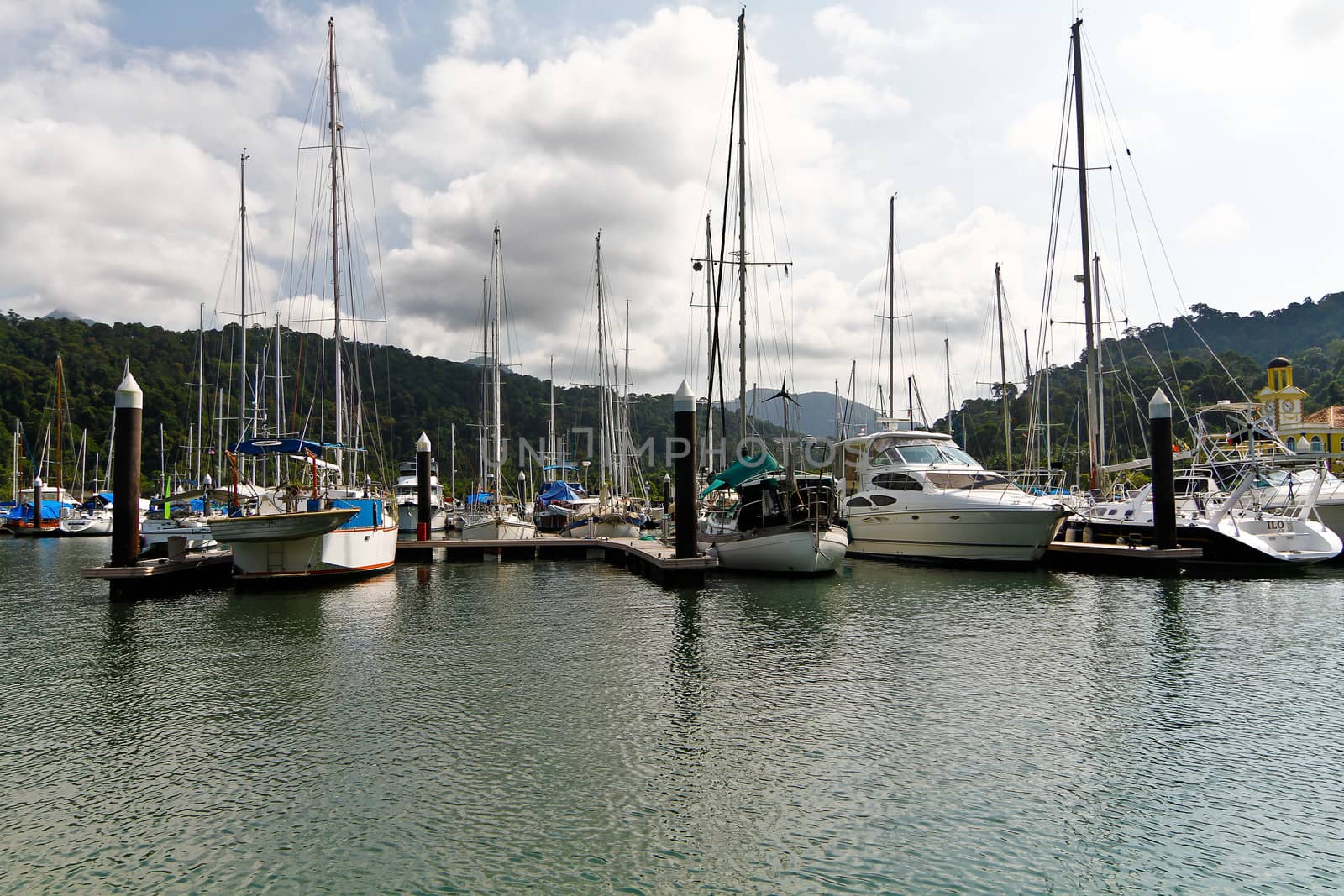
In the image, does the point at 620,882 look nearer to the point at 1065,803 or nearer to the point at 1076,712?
the point at 1065,803

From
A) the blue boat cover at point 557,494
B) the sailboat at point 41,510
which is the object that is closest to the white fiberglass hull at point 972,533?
the blue boat cover at point 557,494

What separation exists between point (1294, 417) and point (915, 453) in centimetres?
4630

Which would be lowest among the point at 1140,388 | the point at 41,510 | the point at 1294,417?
the point at 41,510

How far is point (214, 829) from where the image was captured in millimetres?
6621

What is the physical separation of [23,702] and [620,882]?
964cm

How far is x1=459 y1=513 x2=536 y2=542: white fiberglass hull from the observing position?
120 ft

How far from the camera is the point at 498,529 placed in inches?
1446

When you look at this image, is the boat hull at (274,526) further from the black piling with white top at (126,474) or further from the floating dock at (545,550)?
the floating dock at (545,550)

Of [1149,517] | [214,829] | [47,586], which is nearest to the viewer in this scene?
[214,829]

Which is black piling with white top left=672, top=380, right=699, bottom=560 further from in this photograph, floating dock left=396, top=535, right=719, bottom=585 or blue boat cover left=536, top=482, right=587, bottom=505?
blue boat cover left=536, top=482, right=587, bottom=505

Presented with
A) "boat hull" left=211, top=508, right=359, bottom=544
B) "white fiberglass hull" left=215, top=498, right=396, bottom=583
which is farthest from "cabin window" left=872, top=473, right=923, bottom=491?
"boat hull" left=211, top=508, right=359, bottom=544

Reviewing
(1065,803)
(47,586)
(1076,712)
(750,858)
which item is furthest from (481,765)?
(47,586)

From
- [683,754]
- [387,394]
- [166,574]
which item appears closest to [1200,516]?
[683,754]

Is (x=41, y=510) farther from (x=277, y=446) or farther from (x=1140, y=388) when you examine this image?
(x=1140, y=388)
